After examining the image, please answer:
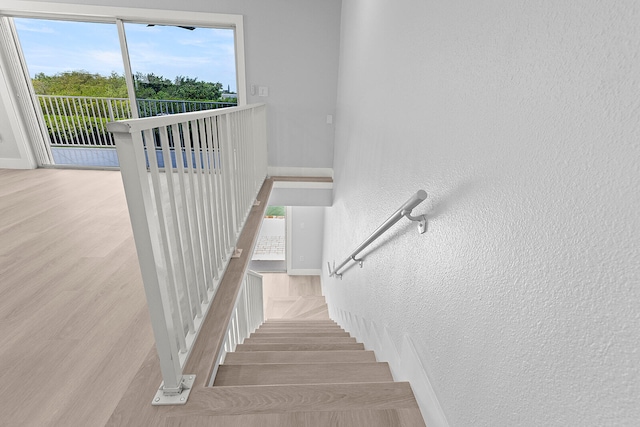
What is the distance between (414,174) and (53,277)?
212 cm

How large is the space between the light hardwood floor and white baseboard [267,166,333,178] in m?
2.05

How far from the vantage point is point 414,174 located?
1.33m

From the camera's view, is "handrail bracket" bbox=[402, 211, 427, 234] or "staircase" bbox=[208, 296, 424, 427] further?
"handrail bracket" bbox=[402, 211, 427, 234]

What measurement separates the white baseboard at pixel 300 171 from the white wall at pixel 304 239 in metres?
1.86

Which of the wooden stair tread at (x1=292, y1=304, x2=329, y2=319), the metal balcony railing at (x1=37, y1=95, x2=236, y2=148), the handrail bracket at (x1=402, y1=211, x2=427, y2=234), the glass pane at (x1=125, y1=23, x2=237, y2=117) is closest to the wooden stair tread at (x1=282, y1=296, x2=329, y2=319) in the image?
the wooden stair tread at (x1=292, y1=304, x2=329, y2=319)

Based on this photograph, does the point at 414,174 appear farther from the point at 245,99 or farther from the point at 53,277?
the point at 245,99

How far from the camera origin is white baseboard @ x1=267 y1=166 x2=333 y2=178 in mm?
4414

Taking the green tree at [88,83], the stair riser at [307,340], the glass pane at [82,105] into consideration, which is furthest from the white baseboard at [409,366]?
the green tree at [88,83]

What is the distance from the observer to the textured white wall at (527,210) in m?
0.46

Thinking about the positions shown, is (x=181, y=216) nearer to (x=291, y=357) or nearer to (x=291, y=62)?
(x=291, y=357)

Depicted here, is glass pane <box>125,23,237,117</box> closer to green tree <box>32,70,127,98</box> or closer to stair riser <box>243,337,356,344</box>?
green tree <box>32,70,127,98</box>

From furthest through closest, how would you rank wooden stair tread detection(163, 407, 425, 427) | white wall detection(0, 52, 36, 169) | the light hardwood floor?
white wall detection(0, 52, 36, 169), the light hardwood floor, wooden stair tread detection(163, 407, 425, 427)

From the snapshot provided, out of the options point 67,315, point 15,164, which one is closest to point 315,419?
point 67,315

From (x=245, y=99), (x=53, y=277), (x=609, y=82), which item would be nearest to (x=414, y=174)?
(x=609, y=82)
